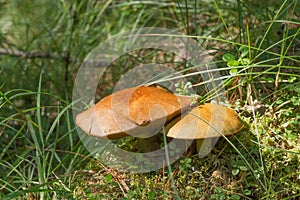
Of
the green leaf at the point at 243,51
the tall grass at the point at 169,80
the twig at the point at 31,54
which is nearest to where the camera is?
the tall grass at the point at 169,80

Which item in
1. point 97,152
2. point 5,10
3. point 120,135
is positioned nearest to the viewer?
point 120,135

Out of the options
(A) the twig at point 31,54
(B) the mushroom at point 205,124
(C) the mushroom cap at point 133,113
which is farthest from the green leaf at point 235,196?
(A) the twig at point 31,54

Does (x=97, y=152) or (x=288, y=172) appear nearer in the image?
(x=288, y=172)

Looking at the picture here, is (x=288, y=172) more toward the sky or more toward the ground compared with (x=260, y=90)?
more toward the ground

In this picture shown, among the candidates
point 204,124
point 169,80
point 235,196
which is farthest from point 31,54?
point 235,196

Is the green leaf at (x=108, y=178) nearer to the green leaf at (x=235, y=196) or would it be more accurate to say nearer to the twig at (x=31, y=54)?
the green leaf at (x=235, y=196)

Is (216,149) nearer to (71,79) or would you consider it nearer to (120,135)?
(120,135)

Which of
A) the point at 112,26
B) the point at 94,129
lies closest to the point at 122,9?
the point at 112,26
